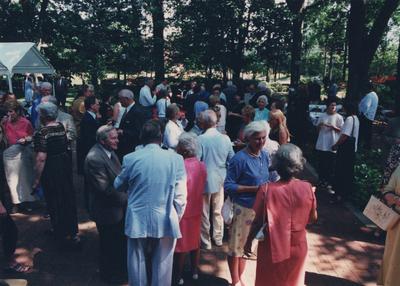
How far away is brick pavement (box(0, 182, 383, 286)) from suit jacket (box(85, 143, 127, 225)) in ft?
2.99

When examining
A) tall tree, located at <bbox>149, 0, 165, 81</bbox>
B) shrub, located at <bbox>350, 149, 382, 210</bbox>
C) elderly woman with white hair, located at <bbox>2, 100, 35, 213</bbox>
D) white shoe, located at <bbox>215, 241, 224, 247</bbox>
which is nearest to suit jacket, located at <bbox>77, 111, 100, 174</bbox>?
elderly woman with white hair, located at <bbox>2, 100, 35, 213</bbox>

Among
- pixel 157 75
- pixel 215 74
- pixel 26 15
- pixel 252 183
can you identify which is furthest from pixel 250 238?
pixel 26 15

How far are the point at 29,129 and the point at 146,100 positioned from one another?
4460 millimetres

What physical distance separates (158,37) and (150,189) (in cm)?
1433

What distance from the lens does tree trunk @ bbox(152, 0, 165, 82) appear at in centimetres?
1620

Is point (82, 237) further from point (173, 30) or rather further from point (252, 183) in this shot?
point (173, 30)

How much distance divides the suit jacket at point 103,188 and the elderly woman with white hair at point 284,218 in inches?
58.8

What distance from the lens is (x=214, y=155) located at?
15.9 feet

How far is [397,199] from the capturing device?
352 cm

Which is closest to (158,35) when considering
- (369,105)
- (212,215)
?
(369,105)

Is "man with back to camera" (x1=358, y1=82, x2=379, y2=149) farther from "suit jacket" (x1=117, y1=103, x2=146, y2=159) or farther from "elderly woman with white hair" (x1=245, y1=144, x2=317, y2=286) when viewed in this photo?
"elderly woman with white hair" (x1=245, y1=144, x2=317, y2=286)

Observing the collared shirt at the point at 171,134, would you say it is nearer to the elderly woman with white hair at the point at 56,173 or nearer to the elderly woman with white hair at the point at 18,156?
the elderly woman with white hair at the point at 56,173

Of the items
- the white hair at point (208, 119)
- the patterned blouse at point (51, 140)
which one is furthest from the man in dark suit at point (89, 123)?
the white hair at point (208, 119)

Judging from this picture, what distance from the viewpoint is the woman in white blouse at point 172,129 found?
5902 mm
